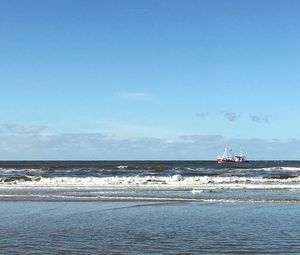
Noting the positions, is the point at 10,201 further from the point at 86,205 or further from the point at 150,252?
the point at 150,252

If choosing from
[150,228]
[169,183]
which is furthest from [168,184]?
[150,228]

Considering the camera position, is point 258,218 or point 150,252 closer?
point 150,252

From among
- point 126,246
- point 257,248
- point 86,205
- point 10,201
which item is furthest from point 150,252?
point 10,201

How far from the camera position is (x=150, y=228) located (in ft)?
60.2

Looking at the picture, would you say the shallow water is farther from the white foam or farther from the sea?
the white foam

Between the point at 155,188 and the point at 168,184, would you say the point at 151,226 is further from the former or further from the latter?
the point at 168,184

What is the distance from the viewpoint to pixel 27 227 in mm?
18500

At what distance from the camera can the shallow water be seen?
14.6 meters

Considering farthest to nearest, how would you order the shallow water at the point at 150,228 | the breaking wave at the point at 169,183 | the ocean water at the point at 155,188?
the breaking wave at the point at 169,183
the ocean water at the point at 155,188
the shallow water at the point at 150,228

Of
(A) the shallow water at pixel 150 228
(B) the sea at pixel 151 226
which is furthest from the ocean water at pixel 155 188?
(A) the shallow water at pixel 150 228

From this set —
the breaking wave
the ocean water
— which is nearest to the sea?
the ocean water

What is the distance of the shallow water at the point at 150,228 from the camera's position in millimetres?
14594

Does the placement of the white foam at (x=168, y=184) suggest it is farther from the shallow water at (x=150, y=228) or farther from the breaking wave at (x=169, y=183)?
the shallow water at (x=150, y=228)

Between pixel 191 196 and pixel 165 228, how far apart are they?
13.7 metres
